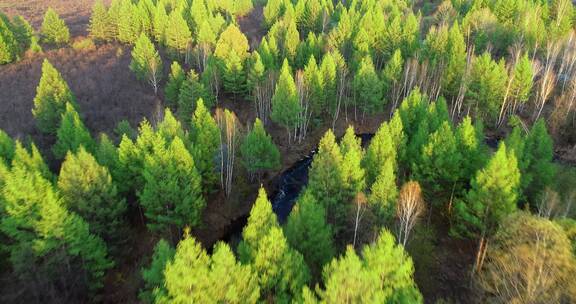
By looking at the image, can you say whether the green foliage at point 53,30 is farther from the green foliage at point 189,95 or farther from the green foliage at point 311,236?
the green foliage at point 311,236

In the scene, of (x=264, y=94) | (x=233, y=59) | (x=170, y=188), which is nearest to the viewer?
(x=170, y=188)

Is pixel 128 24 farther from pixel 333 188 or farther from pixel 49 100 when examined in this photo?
pixel 333 188

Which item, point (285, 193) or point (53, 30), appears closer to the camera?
point (285, 193)

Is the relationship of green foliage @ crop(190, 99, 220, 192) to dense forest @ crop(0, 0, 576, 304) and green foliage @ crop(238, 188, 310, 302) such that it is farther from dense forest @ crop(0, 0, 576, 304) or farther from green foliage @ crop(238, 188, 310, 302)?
green foliage @ crop(238, 188, 310, 302)

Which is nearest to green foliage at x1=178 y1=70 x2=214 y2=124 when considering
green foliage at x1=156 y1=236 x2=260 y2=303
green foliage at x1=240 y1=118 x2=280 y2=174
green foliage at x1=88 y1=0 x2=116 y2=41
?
green foliage at x1=240 y1=118 x2=280 y2=174

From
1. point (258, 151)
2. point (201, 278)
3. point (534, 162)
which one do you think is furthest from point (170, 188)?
point (534, 162)

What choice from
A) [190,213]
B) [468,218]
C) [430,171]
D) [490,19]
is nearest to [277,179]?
[190,213]

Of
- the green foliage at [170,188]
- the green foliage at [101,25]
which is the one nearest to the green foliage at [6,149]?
the green foliage at [170,188]
